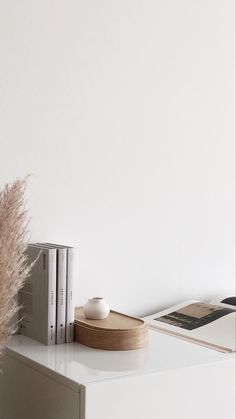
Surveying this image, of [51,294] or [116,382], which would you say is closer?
[116,382]

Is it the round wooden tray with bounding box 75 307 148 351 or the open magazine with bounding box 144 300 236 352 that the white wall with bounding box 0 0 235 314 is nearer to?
the open magazine with bounding box 144 300 236 352

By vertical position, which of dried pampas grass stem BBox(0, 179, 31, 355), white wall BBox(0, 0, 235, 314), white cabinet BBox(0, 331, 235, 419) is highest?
white wall BBox(0, 0, 235, 314)

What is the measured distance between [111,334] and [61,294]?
146mm

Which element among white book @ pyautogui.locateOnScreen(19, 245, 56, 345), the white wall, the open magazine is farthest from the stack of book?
the open magazine

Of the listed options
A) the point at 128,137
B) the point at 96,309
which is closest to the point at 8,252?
the point at 96,309

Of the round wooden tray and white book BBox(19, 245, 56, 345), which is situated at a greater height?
white book BBox(19, 245, 56, 345)

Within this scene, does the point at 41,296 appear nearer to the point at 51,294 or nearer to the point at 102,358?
the point at 51,294

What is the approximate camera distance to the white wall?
1.57m

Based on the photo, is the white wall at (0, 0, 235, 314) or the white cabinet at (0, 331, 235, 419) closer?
the white cabinet at (0, 331, 235, 419)

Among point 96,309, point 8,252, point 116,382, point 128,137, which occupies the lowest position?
point 116,382

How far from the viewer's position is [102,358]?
138cm

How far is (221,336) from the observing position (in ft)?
5.12

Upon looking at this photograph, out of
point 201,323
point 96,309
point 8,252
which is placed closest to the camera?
point 8,252

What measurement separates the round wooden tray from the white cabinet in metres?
0.02
